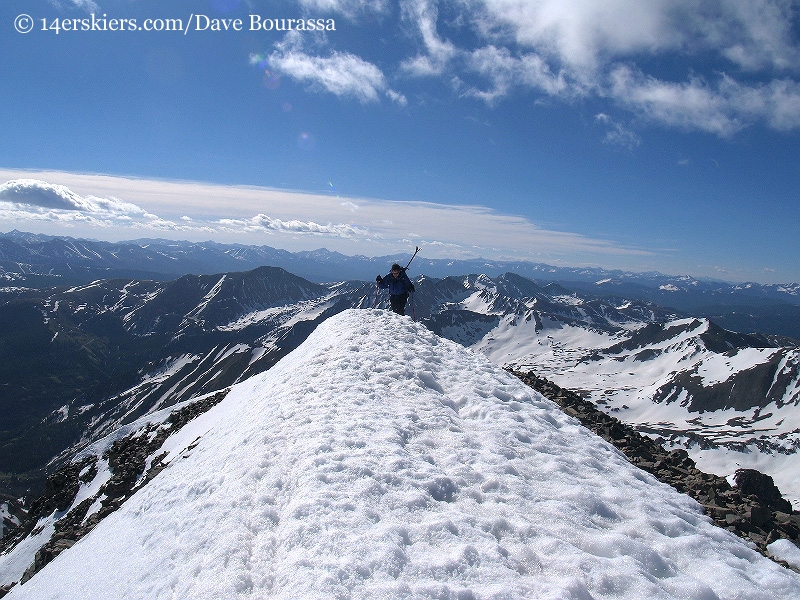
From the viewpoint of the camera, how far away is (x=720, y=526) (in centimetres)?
921

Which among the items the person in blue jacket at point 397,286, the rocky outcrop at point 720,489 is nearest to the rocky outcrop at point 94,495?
the person in blue jacket at point 397,286

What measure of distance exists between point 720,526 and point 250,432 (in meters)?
13.1

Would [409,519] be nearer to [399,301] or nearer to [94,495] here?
[399,301]

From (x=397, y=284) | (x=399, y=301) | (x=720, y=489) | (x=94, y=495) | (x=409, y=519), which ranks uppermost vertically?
(x=397, y=284)

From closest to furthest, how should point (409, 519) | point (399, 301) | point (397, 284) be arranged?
point (409, 519)
point (397, 284)
point (399, 301)

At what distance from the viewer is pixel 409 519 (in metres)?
7.70

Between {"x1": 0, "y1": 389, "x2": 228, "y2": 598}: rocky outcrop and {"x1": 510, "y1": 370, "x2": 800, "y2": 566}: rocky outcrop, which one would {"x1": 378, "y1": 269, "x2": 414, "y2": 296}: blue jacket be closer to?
{"x1": 510, "y1": 370, "x2": 800, "y2": 566}: rocky outcrop

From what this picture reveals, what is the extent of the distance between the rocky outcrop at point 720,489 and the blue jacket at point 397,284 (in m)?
11.3

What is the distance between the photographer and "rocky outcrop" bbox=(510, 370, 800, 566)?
31.3ft

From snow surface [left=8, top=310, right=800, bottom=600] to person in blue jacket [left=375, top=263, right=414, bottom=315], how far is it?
1107 cm

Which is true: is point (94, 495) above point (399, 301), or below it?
below

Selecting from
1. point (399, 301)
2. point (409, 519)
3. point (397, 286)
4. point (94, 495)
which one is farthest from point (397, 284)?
point (94, 495)

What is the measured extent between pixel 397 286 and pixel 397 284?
0.45 ft

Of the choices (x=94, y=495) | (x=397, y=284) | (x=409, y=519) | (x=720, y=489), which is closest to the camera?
(x=409, y=519)
